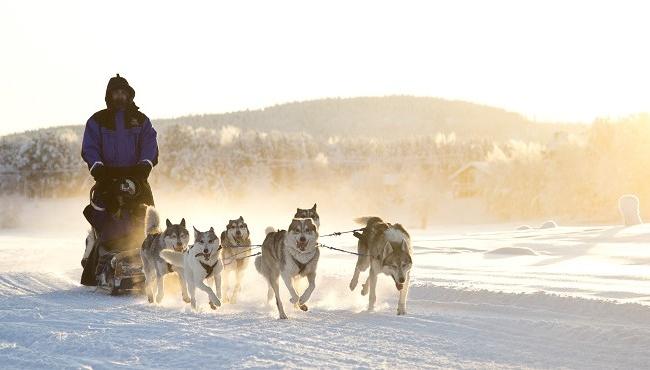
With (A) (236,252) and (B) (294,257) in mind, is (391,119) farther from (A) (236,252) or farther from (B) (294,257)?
(B) (294,257)

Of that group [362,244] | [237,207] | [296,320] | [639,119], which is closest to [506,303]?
[362,244]

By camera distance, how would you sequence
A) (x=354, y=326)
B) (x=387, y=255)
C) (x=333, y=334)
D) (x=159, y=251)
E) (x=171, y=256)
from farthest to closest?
(x=159, y=251) < (x=171, y=256) < (x=387, y=255) < (x=354, y=326) < (x=333, y=334)

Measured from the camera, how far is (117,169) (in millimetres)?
12539

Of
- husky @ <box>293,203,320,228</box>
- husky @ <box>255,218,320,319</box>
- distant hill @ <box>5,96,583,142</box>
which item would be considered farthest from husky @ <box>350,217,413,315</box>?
distant hill @ <box>5,96,583,142</box>

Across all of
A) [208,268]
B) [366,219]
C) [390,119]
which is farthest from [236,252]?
[390,119]

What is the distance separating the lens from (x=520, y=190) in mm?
49875

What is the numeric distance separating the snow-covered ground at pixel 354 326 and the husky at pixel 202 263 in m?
0.25

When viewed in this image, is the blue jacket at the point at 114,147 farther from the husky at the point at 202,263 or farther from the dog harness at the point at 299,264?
the dog harness at the point at 299,264

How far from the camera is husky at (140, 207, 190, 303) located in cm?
1164

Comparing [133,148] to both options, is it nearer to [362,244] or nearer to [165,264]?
[165,264]

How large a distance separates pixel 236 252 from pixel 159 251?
137 centimetres

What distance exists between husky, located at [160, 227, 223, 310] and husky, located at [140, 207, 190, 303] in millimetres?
206

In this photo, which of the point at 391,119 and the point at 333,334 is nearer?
the point at 333,334

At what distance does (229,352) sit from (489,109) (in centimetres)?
13511
